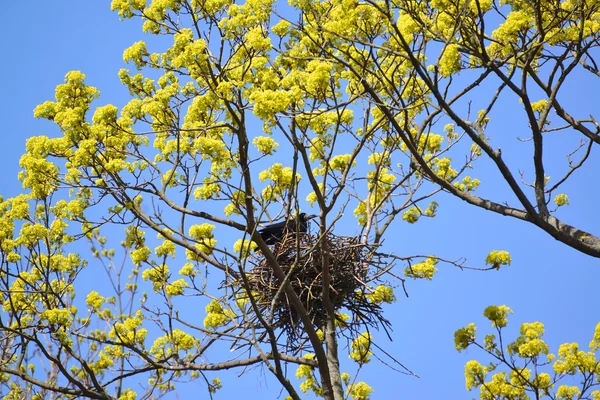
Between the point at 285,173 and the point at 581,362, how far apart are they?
14.1 ft

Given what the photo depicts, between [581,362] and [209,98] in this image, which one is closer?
[209,98]

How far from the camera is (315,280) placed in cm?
791

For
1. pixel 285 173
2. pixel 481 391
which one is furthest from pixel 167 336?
pixel 481 391

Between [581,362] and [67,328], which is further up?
[581,362]

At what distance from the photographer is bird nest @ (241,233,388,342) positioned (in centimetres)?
793

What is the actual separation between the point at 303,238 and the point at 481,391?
284 cm

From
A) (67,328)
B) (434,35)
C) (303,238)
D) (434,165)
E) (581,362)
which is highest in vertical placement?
(434,165)

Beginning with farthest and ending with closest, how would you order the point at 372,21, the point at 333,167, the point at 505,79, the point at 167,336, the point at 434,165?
the point at 434,165
the point at 333,167
the point at 167,336
the point at 372,21
the point at 505,79

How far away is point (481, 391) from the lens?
8.79 metres

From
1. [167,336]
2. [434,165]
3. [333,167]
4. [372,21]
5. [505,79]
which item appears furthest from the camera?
[434,165]

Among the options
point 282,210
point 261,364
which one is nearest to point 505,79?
point 282,210

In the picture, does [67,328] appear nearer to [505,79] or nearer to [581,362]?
[505,79]

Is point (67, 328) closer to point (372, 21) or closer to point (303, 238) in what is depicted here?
point (303, 238)

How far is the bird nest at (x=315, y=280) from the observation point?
26.0 feet
